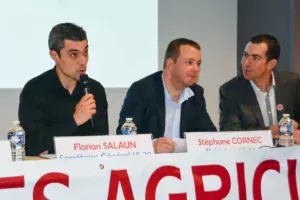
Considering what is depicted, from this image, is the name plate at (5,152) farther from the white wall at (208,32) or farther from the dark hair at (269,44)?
the white wall at (208,32)

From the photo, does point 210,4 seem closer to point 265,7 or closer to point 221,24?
point 221,24

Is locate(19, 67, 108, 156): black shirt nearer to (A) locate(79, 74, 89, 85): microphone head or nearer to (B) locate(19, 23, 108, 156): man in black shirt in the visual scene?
(B) locate(19, 23, 108, 156): man in black shirt

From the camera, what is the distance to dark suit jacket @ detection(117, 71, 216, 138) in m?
3.14

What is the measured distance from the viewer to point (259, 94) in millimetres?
3609

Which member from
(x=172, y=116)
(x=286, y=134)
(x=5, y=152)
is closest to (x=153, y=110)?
(x=172, y=116)

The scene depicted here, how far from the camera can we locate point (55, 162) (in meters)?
1.96

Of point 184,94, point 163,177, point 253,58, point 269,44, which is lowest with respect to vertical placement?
point 163,177

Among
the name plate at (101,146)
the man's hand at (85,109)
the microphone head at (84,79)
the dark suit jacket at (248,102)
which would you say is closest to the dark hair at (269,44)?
the dark suit jacket at (248,102)

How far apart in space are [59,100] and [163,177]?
3.47 ft

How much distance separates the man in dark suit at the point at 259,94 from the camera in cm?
349

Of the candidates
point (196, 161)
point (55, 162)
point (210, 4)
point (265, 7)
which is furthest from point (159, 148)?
point (265, 7)

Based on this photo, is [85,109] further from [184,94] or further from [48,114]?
[184,94]

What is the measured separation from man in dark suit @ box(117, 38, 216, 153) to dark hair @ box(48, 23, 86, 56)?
48 centimetres

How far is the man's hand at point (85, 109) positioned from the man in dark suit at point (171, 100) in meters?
0.45
